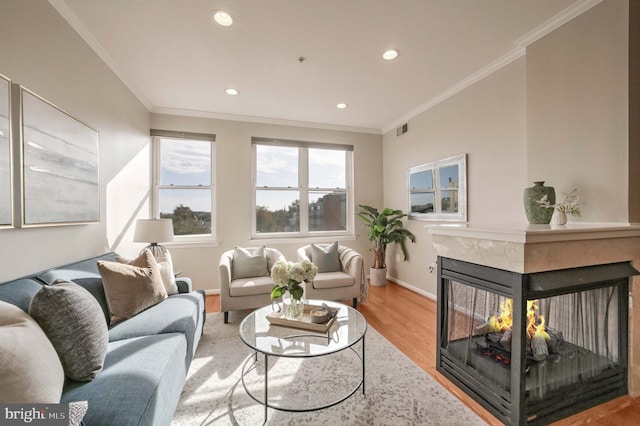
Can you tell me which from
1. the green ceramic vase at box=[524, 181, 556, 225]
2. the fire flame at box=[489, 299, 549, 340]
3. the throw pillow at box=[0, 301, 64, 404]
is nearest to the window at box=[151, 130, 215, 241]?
the throw pillow at box=[0, 301, 64, 404]

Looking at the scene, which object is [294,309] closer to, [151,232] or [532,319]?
[532,319]

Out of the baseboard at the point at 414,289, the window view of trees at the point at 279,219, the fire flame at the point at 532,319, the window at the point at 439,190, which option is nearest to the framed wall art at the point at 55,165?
the window view of trees at the point at 279,219

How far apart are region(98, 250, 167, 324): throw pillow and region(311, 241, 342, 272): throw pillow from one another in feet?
6.03

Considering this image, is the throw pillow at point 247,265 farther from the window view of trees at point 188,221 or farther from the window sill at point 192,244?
the window view of trees at point 188,221

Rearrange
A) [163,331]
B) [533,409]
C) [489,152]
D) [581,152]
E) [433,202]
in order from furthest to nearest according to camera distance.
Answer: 1. [433,202]
2. [489,152]
3. [581,152]
4. [163,331]
5. [533,409]

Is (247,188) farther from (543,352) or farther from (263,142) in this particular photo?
(543,352)

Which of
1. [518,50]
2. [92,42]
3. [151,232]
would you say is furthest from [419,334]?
[92,42]

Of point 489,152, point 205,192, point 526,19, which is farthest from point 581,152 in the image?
point 205,192

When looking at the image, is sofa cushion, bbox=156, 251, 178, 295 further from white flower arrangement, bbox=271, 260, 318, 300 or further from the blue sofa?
white flower arrangement, bbox=271, 260, 318, 300

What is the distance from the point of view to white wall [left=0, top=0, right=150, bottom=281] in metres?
1.54

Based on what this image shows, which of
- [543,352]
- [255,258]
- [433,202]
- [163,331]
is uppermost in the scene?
[433,202]

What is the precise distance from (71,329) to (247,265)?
1.99 meters

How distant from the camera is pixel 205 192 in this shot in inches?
157

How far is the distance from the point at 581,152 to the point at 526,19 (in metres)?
1.13
